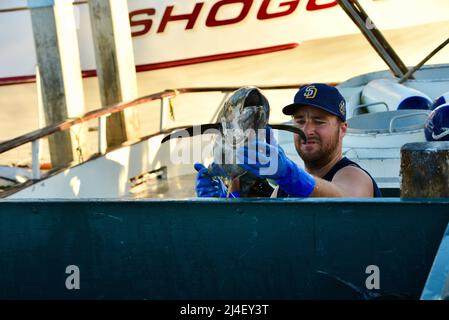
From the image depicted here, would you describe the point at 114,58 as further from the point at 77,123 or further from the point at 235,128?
the point at 235,128

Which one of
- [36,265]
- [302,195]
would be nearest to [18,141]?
[36,265]

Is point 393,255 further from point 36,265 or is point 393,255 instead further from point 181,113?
point 181,113

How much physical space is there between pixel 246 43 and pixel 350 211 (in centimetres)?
1194

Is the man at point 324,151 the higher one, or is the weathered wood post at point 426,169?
the man at point 324,151

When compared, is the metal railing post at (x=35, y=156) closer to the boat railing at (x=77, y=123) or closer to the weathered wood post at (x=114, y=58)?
the boat railing at (x=77, y=123)

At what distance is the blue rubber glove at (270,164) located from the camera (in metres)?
3.02

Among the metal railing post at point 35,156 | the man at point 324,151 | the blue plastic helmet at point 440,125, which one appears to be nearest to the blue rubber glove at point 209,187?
the man at point 324,151

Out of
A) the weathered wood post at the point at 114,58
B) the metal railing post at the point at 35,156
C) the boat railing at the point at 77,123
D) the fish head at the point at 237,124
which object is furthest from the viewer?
the weathered wood post at the point at 114,58

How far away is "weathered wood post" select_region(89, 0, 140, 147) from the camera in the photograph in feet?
31.8

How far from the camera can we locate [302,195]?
3.20 meters

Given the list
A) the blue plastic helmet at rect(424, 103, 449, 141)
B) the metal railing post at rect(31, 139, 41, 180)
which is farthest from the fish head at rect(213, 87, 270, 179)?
the metal railing post at rect(31, 139, 41, 180)

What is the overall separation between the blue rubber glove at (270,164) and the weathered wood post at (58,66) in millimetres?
6172

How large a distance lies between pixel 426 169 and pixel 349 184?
473 mm
